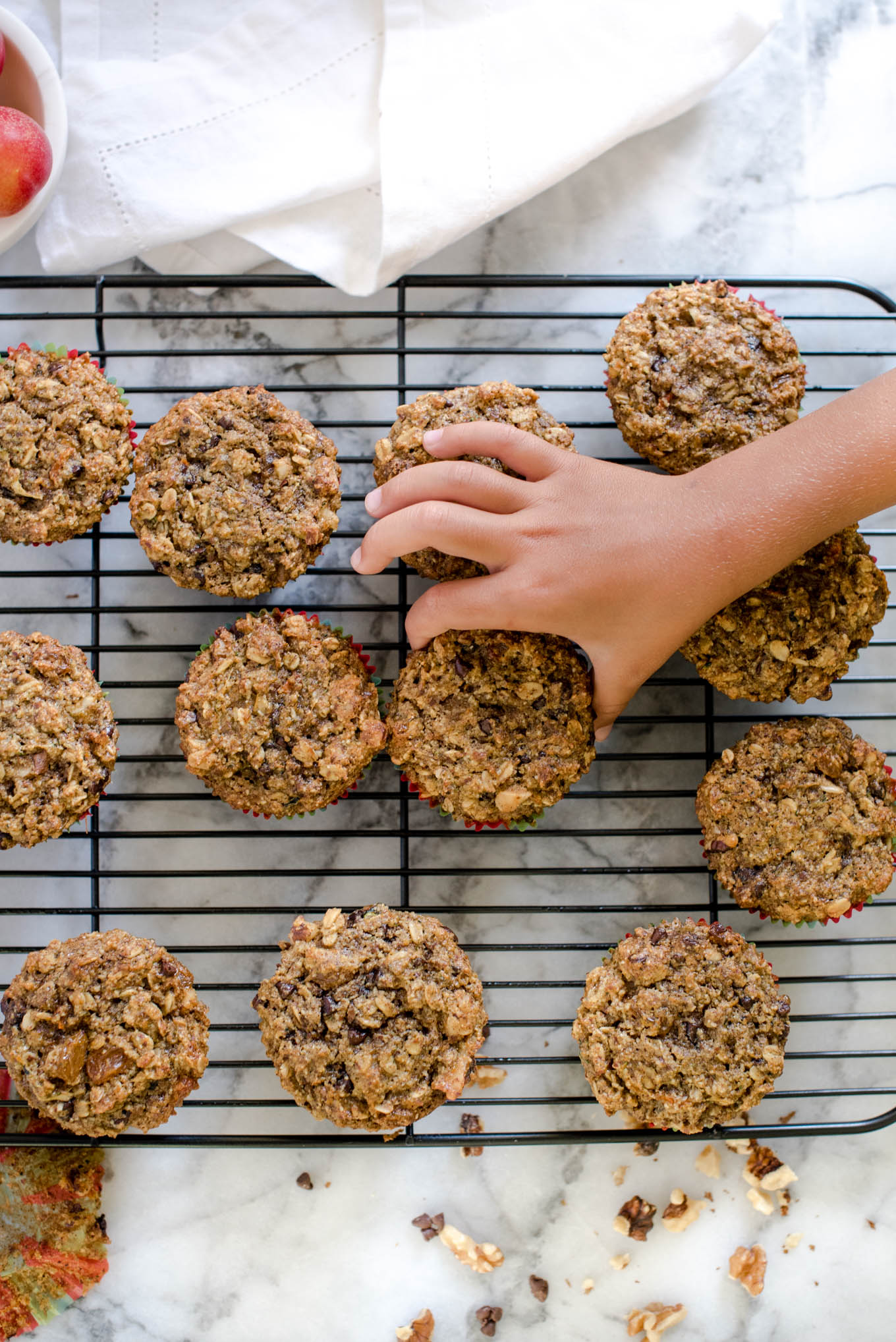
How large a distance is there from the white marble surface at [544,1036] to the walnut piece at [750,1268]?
3cm

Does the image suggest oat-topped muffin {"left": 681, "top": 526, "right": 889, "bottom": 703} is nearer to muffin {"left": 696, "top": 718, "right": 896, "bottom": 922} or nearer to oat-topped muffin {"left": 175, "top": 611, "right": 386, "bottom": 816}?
muffin {"left": 696, "top": 718, "right": 896, "bottom": 922}

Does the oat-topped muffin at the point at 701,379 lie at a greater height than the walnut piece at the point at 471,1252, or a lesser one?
greater

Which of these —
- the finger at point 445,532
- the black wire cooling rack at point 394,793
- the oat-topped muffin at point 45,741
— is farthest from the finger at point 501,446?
the oat-topped muffin at point 45,741

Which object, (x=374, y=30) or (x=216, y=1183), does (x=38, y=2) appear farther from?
(x=216, y=1183)

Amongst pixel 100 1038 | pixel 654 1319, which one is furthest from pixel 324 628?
pixel 654 1319

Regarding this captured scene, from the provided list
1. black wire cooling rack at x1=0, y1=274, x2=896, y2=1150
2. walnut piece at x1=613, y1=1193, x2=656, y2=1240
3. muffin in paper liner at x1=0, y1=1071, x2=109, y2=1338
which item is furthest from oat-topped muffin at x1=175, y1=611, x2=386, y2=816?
walnut piece at x1=613, y1=1193, x2=656, y2=1240

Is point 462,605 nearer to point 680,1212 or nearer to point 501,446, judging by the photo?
point 501,446

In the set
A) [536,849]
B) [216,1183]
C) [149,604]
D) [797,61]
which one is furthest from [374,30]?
[216,1183]

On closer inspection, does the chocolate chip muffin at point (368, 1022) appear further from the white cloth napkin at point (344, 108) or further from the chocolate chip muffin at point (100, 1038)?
the white cloth napkin at point (344, 108)

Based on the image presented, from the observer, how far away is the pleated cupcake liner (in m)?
2.25

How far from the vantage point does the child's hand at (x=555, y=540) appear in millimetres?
2102

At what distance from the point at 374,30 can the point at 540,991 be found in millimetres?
2330

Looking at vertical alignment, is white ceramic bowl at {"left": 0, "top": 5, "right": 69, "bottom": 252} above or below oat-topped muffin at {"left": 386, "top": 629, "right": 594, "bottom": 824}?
above

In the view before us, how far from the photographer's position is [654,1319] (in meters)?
2.47
